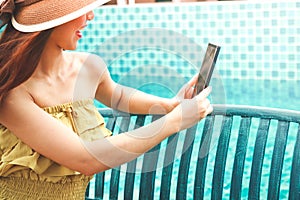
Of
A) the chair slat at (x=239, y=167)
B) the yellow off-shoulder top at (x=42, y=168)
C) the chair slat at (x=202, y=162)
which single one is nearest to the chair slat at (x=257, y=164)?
the chair slat at (x=239, y=167)

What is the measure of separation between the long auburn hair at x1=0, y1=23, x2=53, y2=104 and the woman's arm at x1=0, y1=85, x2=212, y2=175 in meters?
0.06

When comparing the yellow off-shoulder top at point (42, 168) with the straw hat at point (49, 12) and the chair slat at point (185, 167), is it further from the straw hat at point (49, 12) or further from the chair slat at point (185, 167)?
the chair slat at point (185, 167)

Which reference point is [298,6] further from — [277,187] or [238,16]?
[277,187]

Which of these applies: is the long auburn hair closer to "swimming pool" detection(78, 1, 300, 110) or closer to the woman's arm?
→ the woman's arm

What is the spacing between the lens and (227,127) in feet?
8.52

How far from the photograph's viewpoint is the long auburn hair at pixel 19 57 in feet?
6.47

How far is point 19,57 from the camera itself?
197 centimetres

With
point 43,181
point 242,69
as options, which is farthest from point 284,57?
point 43,181

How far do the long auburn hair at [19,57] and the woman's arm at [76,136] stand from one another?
0.20ft

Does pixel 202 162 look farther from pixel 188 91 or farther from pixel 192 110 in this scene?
pixel 192 110

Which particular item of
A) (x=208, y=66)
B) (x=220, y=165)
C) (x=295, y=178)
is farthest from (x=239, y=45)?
(x=208, y=66)

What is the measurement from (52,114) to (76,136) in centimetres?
12

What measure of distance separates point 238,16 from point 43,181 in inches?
262

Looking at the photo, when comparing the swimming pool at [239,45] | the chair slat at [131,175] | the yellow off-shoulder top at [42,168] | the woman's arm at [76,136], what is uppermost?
the woman's arm at [76,136]
